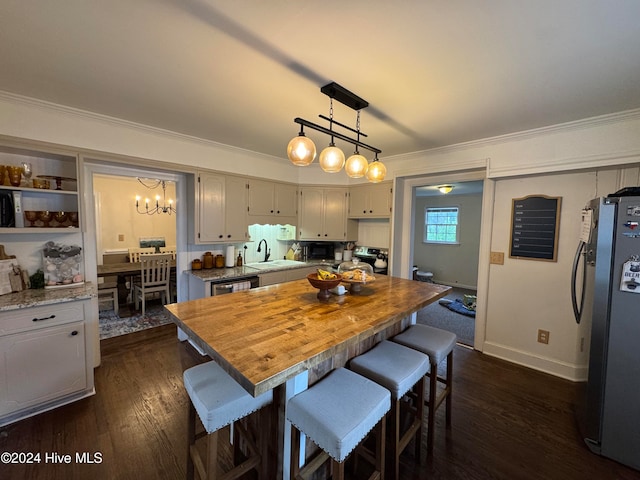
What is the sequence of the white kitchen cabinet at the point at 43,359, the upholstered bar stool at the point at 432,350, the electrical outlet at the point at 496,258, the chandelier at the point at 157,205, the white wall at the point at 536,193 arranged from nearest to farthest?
1. the upholstered bar stool at the point at 432,350
2. the white kitchen cabinet at the point at 43,359
3. the white wall at the point at 536,193
4. the electrical outlet at the point at 496,258
5. the chandelier at the point at 157,205

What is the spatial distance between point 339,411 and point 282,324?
49cm

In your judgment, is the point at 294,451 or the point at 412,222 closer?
the point at 294,451

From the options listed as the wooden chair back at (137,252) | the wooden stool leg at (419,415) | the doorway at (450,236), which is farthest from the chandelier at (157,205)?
the wooden stool leg at (419,415)

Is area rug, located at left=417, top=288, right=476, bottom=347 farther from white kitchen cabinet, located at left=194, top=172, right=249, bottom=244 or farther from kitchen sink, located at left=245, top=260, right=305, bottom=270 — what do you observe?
white kitchen cabinet, located at left=194, top=172, right=249, bottom=244

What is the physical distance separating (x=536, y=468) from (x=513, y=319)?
1675mm

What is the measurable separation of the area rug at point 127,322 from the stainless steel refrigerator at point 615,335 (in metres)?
4.74

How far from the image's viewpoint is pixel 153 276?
14.5 feet

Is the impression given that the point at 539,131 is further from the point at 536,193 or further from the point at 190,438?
the point at 190,438

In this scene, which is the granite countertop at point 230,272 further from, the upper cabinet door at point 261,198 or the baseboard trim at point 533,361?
the baseboard trim at point 533,361

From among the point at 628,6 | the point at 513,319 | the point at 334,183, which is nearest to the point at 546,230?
the point at 513,319

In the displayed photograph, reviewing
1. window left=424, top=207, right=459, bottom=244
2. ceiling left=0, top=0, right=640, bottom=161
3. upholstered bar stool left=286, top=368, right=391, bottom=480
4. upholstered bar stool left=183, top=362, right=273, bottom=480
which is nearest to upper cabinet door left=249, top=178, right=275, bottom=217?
ceiling left=0, top=0, right=640, bottom=161

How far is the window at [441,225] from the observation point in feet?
22.3

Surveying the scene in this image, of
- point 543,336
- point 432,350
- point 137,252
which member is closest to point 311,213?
point 432,350

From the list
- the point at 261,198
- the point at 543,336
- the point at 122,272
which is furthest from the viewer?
the point at 122,272
